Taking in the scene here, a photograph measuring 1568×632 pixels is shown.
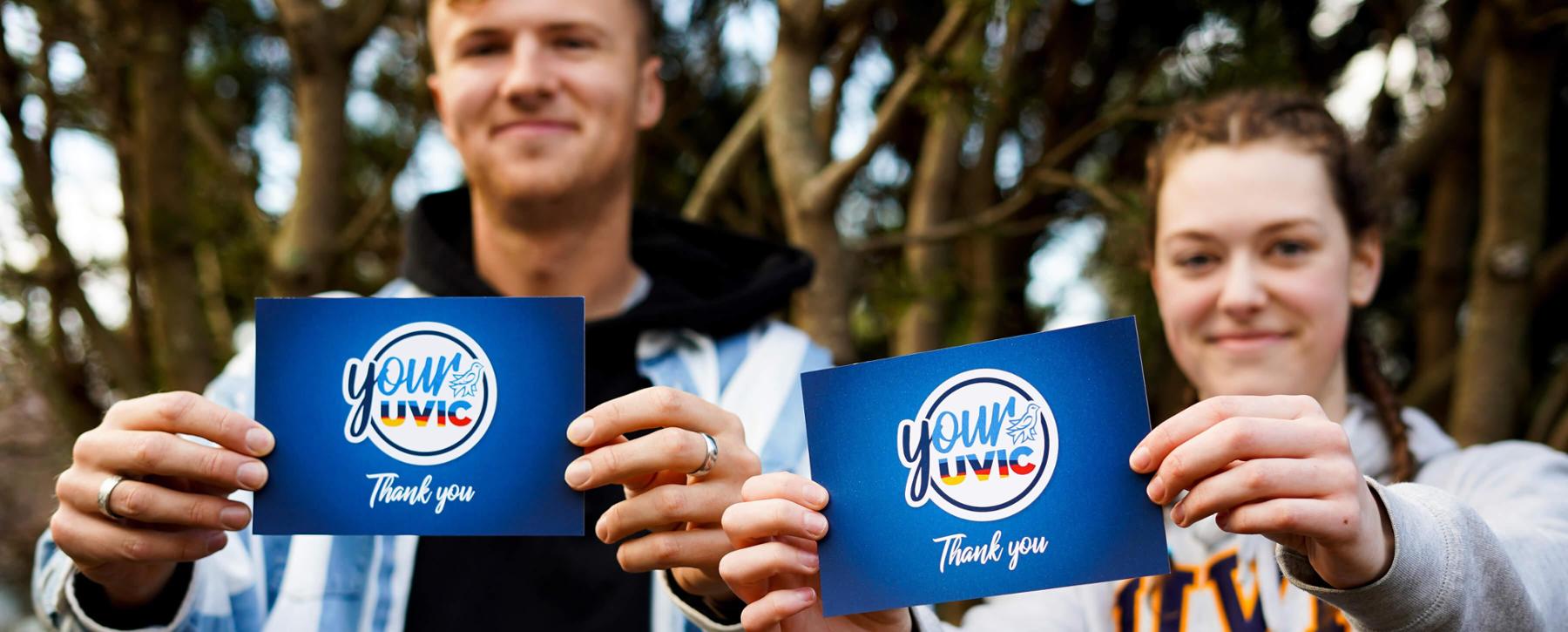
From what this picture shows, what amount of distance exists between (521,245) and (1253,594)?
1.57 metres

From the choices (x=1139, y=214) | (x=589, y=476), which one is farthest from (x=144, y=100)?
(x=1139, y=214)

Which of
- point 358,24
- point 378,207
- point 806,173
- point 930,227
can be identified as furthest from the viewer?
point 378,207

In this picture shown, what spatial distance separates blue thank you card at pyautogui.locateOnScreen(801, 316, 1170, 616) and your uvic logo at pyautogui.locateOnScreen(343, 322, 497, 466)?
1.67ft

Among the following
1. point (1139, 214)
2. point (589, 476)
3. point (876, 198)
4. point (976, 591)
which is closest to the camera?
point (976, 591)

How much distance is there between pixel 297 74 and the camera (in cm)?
313

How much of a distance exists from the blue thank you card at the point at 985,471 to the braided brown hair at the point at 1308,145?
2.55 feet

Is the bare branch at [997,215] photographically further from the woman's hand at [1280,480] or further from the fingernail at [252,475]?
the fingernail at [252,475]

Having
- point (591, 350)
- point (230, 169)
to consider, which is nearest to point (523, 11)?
point (591, 350)

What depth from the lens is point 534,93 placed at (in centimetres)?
223

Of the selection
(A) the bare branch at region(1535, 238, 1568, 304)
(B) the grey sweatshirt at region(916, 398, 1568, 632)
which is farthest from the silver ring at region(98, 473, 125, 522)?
(A) the bare branch at region(1535, 238, 1568, 304)

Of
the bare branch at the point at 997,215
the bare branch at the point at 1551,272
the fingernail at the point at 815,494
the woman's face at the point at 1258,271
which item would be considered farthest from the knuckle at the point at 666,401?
the bare branch at the point at 1551,272

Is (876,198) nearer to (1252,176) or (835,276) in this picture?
(835,276)

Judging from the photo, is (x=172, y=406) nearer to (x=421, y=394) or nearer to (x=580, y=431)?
(x=421, y=394)

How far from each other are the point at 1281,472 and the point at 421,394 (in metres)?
1.19
